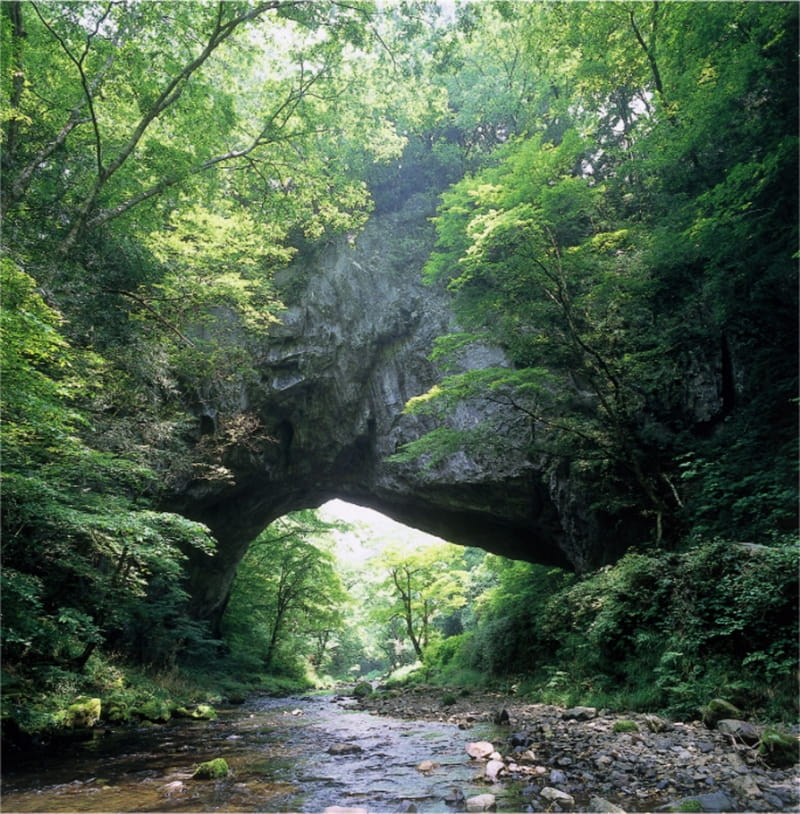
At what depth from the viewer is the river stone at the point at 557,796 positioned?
3.35 metres

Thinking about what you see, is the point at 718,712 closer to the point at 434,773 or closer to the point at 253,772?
the point at 434,773

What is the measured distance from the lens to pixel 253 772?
16.0 feet

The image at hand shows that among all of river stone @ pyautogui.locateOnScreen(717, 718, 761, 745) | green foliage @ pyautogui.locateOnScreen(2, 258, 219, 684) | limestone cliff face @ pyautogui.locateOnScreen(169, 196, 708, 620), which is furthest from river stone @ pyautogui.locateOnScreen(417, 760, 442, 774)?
limestone cliff face @ pyautogui.locateOnScreen(169, 196, 708, 620)

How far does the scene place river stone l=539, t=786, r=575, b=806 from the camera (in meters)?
3.35

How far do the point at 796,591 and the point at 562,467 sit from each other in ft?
26.2

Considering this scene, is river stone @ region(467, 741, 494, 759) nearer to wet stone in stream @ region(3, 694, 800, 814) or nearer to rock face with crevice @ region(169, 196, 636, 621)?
wet stone in stream @ region(3, 694, 800, 814)

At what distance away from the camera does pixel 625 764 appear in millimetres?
3984

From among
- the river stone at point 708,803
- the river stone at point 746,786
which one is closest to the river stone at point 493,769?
the river stone at point 708,803

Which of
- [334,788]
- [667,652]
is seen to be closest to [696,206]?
[667,652]

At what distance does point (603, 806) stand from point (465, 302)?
30.7 ft

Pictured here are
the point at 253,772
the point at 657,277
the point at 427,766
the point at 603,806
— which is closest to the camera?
the point at 603,806

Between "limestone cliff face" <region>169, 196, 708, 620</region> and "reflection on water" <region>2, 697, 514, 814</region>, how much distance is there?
775cm

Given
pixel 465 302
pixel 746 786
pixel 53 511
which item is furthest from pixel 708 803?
pixel 465 302

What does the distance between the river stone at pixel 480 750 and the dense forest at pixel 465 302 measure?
88.6 inches
